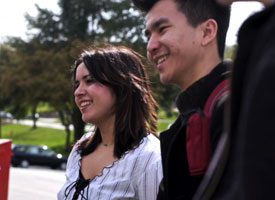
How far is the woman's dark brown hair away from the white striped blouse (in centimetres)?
10

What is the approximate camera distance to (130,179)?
270 centimetres

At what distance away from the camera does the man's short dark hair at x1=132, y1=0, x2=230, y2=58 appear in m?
1.76

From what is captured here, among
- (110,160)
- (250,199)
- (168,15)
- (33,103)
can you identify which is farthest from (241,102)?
(33,103)

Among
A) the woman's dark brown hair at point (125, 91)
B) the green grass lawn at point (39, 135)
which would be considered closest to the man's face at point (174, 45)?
the woman's dark brown hair at point (125, 91)

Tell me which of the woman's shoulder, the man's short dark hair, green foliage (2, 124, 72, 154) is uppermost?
the man's short dark hair

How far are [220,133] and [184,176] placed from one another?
291 mm

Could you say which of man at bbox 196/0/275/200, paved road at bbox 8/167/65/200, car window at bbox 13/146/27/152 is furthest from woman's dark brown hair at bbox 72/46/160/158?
car window at bbox 13/146/27/152

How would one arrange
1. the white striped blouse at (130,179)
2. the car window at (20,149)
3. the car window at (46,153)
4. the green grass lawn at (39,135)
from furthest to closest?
the green grass lawn at (39,135) → the car window at (46,153) → the car window at (20,149) → the white striped blouse at (130,179)

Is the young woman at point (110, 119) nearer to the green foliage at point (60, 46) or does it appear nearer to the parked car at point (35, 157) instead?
the parked car at point (35, 157)

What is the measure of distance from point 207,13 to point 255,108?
86 centimetres

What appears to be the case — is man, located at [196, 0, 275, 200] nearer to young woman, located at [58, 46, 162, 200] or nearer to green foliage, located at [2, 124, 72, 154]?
young woman, located at [58, 46, 162, 200]

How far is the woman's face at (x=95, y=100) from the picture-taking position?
2957 mm

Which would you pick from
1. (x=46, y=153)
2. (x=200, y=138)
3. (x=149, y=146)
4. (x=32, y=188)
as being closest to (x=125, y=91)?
(x=149, y=146)

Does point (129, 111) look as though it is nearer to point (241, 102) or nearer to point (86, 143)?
point (86, 143)
